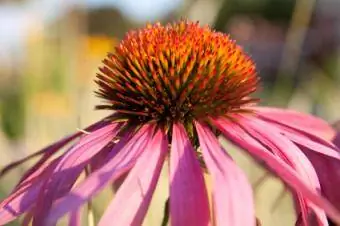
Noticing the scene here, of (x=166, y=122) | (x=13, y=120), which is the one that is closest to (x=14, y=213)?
(x=166, y=122)

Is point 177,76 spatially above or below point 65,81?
above

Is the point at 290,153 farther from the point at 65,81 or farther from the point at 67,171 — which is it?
the point at 65,81

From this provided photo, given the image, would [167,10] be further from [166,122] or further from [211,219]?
[211,219]

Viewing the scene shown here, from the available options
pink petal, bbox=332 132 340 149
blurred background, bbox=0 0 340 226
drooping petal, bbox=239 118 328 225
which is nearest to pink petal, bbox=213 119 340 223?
drooping petal, bbox=239 118 328 225

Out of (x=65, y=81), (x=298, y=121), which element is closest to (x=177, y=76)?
(x=298, y=121)

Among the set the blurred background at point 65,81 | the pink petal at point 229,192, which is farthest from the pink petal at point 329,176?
the blurred background at point 65,81
